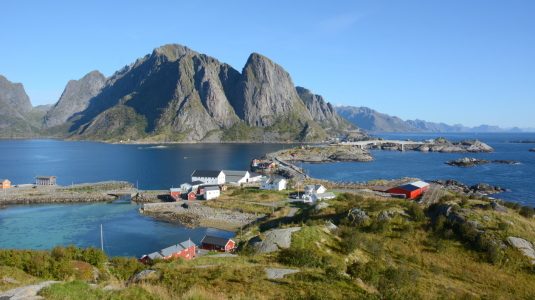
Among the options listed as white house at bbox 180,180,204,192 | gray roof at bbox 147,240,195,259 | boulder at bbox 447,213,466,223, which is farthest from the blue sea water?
boulder at bbox 447,213,466,223

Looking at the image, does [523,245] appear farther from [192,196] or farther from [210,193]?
[192,196]

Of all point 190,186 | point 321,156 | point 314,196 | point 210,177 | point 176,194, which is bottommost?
point 176,194

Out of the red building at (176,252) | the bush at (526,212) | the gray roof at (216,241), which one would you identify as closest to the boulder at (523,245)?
the bush at (526,212)

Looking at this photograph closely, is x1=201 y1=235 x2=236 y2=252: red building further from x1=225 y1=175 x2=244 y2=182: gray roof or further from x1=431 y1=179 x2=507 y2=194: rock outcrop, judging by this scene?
x1=431 y1=179 x2=507 y2=194: rock outcrop

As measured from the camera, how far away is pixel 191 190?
64250 mm

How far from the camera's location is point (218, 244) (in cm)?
3519

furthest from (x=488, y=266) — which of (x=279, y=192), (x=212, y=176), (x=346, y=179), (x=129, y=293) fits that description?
(x=346, y=179)

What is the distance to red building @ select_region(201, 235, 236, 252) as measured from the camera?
34.6 m

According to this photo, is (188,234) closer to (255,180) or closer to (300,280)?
(300,280)

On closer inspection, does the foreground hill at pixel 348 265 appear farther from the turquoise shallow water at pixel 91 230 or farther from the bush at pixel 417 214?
the turquoise shallow water at pixel 91 230

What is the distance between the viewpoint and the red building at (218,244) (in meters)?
34.6

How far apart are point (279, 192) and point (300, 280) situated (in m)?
48.7

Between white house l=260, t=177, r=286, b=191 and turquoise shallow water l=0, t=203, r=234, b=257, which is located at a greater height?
white house l=260, t=177, r=286, b=191

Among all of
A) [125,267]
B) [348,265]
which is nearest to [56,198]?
[125,267]
